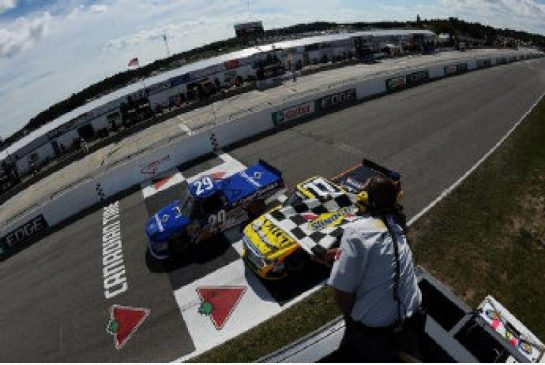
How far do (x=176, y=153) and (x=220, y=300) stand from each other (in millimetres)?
11787

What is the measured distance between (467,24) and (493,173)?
117m

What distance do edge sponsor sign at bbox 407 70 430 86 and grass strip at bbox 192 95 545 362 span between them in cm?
1548

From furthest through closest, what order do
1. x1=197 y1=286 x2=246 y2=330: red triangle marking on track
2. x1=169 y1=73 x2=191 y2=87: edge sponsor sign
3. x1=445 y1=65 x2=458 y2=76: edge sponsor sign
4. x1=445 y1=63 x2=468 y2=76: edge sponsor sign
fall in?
1. x1=169 y1=73 x2=191 y2=87: edge sponsor sign
2. x1=445 y1=63 x2=468 y2=76: edge sponsor sign
3. x1=445 y1=65 x2=458 y2=76: edge sponsor sign
4. x1=197 y1=286 x2=246 y2=330: red triangle marking on track

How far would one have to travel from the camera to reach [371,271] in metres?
3.60

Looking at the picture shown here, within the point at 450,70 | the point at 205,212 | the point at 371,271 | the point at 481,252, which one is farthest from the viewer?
the point at 450,70

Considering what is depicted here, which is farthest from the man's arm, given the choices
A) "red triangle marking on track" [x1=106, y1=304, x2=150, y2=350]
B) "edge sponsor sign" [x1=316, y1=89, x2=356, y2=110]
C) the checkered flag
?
"edge sponsor sign" [x1=316, y1=89, x2=356, y2=110]

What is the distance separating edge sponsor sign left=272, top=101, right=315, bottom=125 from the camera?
25.5 meters

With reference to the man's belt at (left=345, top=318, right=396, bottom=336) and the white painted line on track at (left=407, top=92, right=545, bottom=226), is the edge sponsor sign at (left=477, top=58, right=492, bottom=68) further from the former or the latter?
the man's belt at (left=345, top=318, right=396, bottom=336)

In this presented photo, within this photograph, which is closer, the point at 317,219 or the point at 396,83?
the point at 317,219

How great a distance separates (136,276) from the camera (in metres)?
13.5

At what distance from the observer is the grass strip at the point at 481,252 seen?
1027 cm

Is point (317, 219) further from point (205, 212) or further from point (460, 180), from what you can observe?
point (460, 180)

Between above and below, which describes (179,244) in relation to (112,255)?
above

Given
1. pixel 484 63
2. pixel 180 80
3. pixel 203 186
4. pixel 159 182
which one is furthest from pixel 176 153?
pixel 484 63
